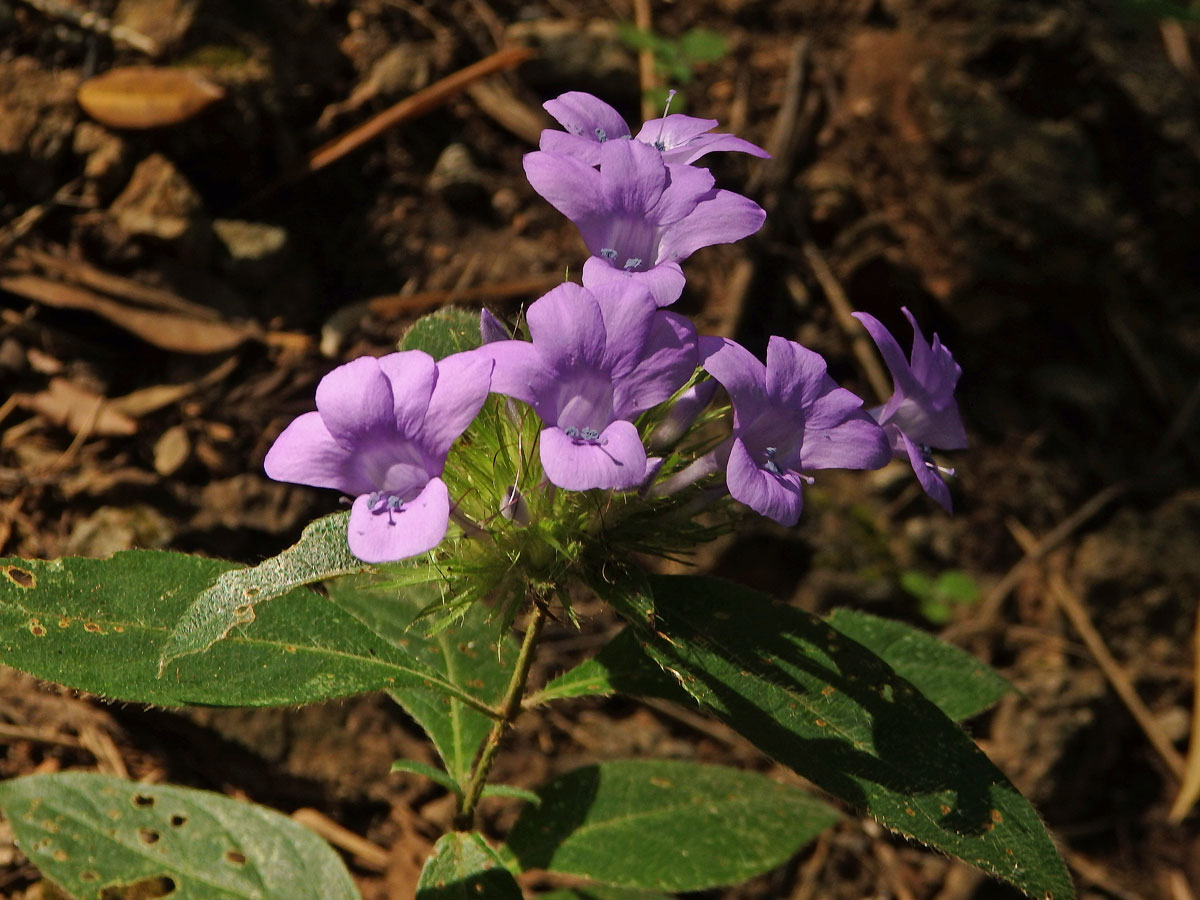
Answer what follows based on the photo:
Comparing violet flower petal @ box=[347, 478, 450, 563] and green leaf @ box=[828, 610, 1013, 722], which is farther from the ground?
violet flower petal @ box=[347, 478, 450, 563]

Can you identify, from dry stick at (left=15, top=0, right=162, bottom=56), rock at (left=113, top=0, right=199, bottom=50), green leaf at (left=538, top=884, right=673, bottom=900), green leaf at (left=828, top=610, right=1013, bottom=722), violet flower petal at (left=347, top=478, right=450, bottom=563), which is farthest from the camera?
rock at (left=113, top=0, right=199, bottom=50)

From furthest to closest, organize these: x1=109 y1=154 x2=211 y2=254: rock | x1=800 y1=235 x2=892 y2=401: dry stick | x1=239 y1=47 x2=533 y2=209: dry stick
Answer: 1. x1=800 y1=235 x2=892 y2=401: dry stick
2. x1=239 y1=47 x2=533 y2=209: dry stick
3. x1=109 y1=154 x2=211 y2=254: rock

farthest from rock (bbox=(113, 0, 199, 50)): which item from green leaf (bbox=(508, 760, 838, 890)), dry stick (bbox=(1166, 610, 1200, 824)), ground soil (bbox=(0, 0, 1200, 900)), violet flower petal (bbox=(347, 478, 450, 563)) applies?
dry stick (bbox=(1166, 610, 1200, 824))

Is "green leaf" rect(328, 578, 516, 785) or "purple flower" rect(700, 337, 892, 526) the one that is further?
"green leaf" rect(328, 578, 516, 785)

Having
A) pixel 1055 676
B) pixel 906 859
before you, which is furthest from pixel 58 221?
pixel 1055 676

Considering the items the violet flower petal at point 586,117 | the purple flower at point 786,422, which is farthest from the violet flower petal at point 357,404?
the violet flower petal at point 586,117

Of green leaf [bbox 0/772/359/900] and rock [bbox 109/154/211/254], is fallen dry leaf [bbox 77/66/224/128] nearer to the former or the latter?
rock [bbox 109/154/211/254]

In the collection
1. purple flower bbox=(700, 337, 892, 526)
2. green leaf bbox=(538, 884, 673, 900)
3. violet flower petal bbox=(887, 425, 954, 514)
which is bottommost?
green leaf bbox=(538, 884, 673, 900)
